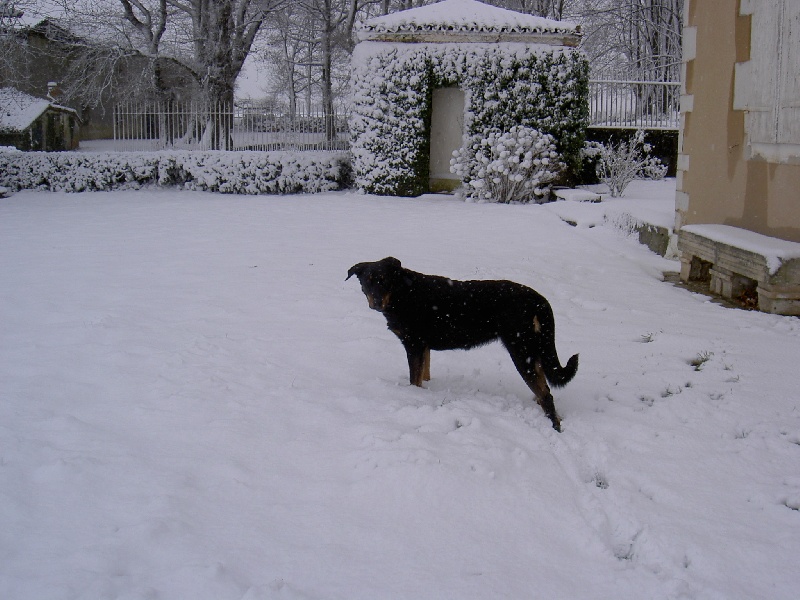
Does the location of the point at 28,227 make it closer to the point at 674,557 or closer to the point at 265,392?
the point at 265,392

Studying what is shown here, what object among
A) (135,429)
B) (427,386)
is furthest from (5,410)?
(427,386)

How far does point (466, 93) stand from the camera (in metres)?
15.3

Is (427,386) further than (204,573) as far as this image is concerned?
Yes

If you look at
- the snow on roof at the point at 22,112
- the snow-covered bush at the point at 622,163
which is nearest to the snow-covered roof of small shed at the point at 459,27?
the snow-covered bush at the point at 622,163

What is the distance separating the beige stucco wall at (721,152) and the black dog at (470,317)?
3.93 meters

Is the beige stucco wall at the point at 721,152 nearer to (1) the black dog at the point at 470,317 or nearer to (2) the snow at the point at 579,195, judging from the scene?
(1) the black dog at the point at 470,317

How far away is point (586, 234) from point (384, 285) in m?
7.12

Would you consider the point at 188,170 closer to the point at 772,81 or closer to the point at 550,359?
the point at 772,81

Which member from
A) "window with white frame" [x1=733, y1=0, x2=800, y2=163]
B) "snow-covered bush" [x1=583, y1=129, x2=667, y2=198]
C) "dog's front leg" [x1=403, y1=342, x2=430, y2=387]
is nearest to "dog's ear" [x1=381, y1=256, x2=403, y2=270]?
"dog's front leg" [x1=403, y1=342, x2=430, y2=387]

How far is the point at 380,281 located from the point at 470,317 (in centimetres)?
56

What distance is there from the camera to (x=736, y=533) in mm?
2924

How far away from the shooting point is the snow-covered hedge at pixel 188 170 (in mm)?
16484

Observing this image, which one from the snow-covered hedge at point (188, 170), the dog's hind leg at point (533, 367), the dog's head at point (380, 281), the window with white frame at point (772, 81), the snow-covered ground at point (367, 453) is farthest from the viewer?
the snow-covered hedge at point (188, 170)

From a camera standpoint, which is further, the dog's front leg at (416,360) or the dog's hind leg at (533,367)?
the dog's front leg at (416,360)
